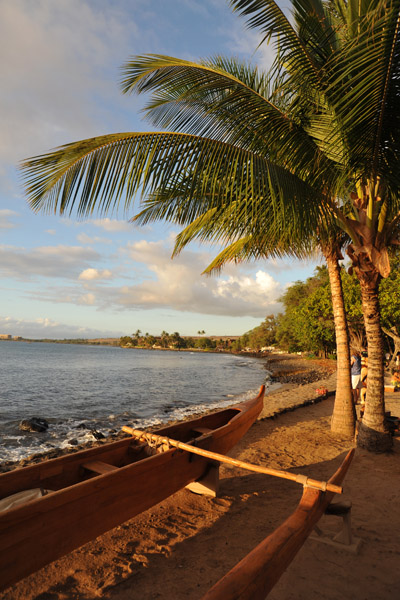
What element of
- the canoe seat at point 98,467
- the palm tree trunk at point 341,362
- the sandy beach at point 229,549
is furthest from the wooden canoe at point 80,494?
the palm tree trunk at point 341,362

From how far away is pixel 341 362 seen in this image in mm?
7480

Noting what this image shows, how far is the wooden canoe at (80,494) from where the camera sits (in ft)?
8.62

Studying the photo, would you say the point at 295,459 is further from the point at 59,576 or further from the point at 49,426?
the point at 49,426

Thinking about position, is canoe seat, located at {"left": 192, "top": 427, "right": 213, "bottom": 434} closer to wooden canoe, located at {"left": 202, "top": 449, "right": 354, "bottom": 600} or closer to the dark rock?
wooden canoe, located at {"left": 202, "top": 449, "right": 354, "bottom": 600}

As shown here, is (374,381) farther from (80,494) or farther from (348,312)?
(348,312)

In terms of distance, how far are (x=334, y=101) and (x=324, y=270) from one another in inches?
1466

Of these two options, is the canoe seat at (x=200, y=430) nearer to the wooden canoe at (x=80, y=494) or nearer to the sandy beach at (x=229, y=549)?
the sandy beach at (x=229, y=549)

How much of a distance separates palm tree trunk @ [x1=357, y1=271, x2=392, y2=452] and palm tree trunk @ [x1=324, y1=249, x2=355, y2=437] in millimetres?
1154

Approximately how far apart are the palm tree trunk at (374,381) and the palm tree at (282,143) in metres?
0.05

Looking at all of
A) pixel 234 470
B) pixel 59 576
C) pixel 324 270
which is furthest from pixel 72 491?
pixel 324 270

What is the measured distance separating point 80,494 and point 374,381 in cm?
539

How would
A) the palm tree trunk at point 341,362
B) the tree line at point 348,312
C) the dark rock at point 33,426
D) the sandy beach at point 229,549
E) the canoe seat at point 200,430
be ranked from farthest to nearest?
1. the tree line at point 348,312
2. the dark rock at point 33,426
3. the palm tree trunk at point 341,362
4. the canoe seat at point 200,430
5. the sandy beach at point 229,549

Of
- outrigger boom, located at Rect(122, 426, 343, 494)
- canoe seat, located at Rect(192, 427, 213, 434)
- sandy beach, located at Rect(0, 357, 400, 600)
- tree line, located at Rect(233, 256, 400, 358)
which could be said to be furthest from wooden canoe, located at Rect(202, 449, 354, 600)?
tree line, located at Rect(233, 256, 400, 358)

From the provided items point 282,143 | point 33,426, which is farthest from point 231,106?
point 33,426
